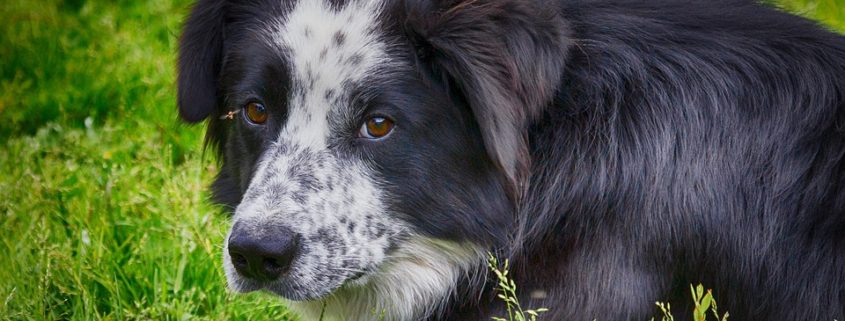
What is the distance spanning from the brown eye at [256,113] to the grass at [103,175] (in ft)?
1.81

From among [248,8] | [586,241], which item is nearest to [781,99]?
[586,241]

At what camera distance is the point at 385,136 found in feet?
10.5

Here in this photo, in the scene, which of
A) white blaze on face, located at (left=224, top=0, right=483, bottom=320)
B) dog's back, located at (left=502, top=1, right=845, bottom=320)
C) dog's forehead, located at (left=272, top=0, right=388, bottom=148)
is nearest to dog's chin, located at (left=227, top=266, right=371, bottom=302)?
white blaze on face, located at (left=224, top=0, right=483, bottom=320)

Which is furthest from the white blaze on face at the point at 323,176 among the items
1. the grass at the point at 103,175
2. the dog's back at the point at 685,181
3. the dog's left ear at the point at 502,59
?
the grass at the point at 103,175

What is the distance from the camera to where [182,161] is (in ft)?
17.5

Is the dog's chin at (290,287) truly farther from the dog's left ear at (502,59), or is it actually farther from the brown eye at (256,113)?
the dog's left ear at (502,59)

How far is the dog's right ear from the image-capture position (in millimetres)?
3516

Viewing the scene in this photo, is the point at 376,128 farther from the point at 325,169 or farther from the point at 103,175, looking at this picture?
the point at 103,175

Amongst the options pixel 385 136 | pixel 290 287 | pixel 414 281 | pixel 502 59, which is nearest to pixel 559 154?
pixel 502 59

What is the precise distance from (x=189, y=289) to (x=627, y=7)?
6.23ft

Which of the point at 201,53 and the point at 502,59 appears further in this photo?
the point at 201,53

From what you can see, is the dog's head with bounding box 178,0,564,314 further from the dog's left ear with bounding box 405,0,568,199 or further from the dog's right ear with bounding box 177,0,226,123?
the dog's right ear with bounding box 177,0,226,123

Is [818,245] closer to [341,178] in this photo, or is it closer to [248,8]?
[341,178]

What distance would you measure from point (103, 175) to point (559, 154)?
2482 millimetres
